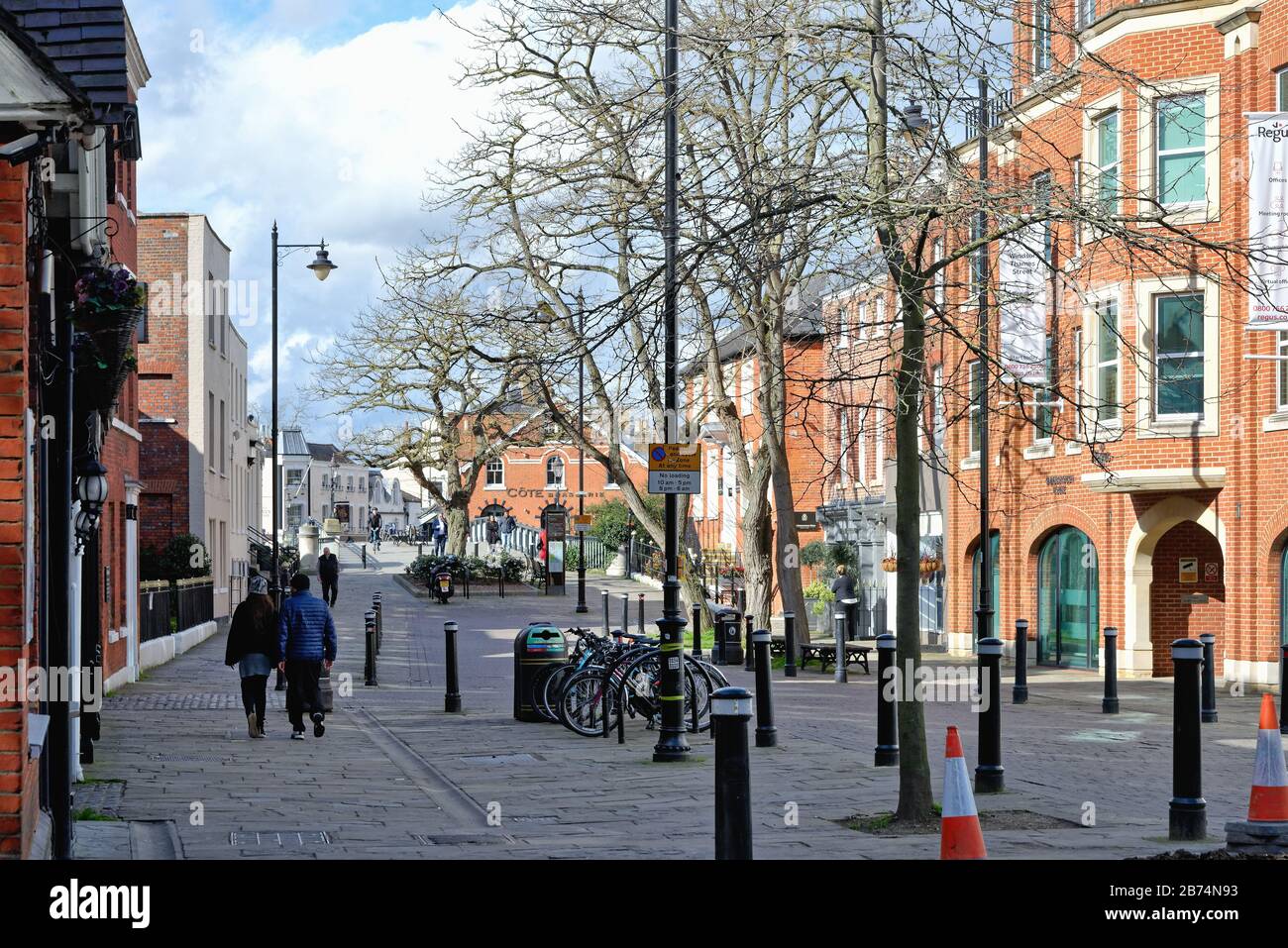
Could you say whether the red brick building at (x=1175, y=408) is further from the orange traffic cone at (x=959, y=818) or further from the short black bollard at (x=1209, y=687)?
the orange traffic cone at (x=959, y=818)

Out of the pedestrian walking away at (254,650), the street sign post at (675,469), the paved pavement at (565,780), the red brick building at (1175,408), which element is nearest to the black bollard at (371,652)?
the paved pavement at (565,780)

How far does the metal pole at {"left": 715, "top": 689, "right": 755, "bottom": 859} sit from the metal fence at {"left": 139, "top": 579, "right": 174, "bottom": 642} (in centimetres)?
2133

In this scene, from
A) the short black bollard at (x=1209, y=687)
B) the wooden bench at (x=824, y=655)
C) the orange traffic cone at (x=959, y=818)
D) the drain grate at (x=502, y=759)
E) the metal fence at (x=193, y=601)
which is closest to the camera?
the orange traffic cone at (x=959, y=818)

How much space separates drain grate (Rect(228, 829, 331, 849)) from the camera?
32.1 ft

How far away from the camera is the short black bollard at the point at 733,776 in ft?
24.0

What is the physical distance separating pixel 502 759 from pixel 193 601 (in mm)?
20417

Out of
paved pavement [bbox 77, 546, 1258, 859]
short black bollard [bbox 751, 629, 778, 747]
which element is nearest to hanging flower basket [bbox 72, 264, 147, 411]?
paved pavement [bbox 77, 546, 1258, 859]

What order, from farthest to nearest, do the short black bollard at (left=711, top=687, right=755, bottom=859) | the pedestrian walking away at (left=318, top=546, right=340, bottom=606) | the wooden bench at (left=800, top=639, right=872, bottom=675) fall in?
the pedestrian walking away at (left=318, top=546, right=340, bottom=606) → the wooden bench at (left=800, top=639, right=872, bottom=675) → the short black bollard at (left=711, top=687, right=755, bottom=859)

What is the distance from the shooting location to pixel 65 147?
9.90 meters

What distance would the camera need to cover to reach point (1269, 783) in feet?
27.2

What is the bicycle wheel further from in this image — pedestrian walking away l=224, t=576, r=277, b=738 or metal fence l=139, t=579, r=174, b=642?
metal fence l=139, t=579, r=174, b=642

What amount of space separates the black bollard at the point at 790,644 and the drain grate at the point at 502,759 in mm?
11529

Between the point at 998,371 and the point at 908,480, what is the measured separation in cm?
105
